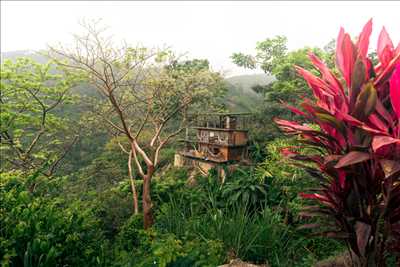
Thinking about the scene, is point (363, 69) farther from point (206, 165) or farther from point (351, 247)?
point (206, 165)

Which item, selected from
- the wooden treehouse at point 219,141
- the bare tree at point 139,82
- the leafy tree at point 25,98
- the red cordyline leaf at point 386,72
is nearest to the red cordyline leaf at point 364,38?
the red cordyline leaf at point 386,72

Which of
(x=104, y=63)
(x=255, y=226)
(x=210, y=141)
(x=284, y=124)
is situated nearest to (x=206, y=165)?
(x=210, y=141)

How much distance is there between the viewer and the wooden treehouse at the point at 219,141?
7.59 metres

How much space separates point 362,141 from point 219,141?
6.68 metres

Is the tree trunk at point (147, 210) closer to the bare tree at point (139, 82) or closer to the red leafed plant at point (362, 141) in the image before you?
the bare tree at point (139, 82)

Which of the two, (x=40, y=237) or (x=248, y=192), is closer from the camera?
(x=40, y=237)

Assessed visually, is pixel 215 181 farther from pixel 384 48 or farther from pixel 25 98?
pixel 384 48

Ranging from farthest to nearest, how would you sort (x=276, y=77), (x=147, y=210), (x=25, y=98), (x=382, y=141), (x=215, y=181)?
(x=276, y=77) → (x=25, y=98) → (x=215, y=181) → (x=147, y=210) → (x=382, y=141)

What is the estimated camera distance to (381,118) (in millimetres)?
1141

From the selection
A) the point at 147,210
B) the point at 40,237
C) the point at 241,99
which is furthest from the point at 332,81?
the point at 241,99

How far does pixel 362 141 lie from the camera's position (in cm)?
112

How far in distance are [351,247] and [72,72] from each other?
21.8 feet

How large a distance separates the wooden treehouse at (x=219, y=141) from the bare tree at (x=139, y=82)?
1.19 meters

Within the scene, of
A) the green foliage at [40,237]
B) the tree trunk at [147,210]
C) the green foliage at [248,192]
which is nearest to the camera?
the green foliage at [40,237]
